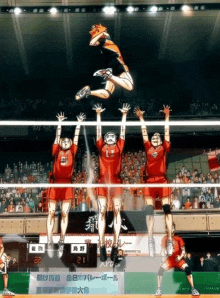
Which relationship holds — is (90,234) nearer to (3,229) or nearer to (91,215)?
(91,215)

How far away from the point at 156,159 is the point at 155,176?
310 mm

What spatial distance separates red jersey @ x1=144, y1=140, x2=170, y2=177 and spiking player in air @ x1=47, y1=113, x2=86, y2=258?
1.29 m

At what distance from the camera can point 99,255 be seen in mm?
6984

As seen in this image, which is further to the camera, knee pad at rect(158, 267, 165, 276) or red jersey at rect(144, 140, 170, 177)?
red jersey at rect(144, 140, 170, 177)

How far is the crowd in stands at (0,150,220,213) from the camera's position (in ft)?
24.7

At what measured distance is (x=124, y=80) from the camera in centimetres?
883

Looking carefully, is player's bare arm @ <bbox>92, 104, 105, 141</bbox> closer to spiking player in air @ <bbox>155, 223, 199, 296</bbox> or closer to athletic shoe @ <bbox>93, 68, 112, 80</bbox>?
athletic shoe @ <bbox>93, 68, 112, 80</bbox>

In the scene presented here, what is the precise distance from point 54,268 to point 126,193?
170 centimetres

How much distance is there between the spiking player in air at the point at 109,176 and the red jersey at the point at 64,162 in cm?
49

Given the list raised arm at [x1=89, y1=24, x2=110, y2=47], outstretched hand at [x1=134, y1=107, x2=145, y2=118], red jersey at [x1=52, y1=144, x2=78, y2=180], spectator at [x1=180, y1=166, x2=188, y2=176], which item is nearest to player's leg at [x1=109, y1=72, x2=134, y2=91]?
outstretched hand at [x1=134, y1=107, x2=145, y2=118]

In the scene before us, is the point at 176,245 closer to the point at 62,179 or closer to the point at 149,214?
the point at 149,214

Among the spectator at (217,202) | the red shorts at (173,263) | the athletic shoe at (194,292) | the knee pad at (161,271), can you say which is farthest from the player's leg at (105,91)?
the athletic shoe at (194,292)

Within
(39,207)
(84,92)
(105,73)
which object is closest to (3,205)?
(39,207)

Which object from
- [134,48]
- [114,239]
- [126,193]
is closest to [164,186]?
[126,193]
